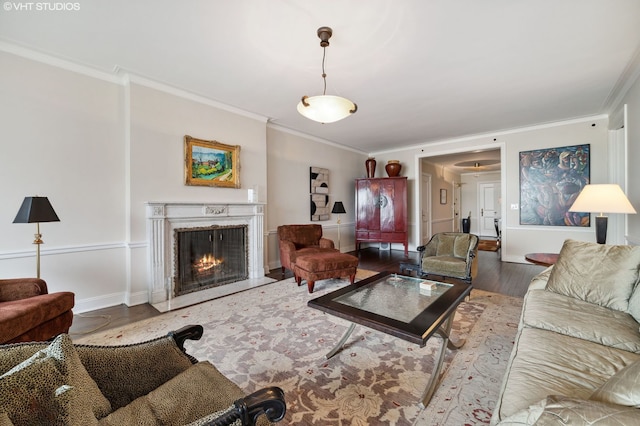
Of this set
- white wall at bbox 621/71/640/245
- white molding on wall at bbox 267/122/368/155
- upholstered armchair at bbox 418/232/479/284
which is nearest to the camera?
white wall at bbox 621/71/640/245

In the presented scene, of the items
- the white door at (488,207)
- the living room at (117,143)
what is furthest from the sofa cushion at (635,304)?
the white door at (488,207)

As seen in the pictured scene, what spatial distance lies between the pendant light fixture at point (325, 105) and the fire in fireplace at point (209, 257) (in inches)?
90.9

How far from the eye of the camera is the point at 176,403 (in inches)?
38.8

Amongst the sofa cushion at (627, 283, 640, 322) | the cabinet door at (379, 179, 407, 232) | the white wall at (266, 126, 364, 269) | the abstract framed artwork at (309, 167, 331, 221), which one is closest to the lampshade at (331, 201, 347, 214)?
the abstract framed artwork at (309, 167, 331, 221)

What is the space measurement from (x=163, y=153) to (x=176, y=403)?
318 cm

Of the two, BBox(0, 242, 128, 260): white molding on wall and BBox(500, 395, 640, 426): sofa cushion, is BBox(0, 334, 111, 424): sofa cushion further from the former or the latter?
BBox(0, 242, 128, 260): white molding on wall

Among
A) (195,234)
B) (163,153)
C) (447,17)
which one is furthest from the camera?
(195,234)

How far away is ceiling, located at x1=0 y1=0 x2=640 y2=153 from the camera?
210 centimetres

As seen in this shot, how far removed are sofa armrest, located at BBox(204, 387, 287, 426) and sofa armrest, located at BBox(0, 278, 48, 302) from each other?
237cm

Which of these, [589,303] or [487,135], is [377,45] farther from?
[487,135]

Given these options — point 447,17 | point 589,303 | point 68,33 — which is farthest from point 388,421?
point 68,33

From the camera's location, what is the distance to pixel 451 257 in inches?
149

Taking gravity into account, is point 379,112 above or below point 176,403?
above

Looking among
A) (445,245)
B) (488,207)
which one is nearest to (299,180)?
(445,245)
